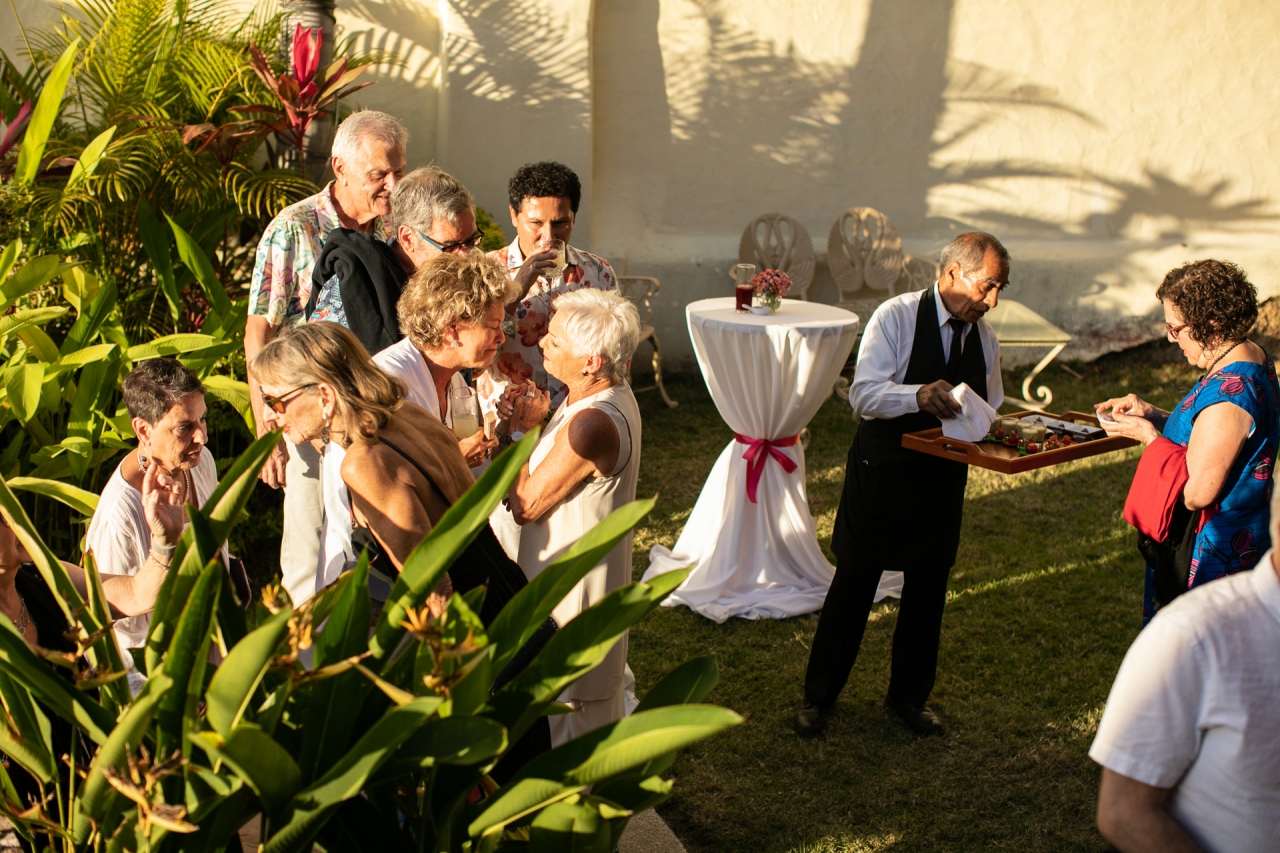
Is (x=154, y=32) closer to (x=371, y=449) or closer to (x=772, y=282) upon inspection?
(x=772, y=282)

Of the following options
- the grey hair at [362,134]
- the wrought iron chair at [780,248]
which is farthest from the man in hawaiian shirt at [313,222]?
the wrought iron chair at [780,248]

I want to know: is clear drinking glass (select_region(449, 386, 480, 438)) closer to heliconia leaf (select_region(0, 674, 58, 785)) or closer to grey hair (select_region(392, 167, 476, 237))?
grey hair (select_region(392, 167, 476, 237))

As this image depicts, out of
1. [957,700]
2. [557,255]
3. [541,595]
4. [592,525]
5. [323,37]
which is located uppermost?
[323,37]

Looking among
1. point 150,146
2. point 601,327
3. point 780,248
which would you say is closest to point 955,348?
point 601,327

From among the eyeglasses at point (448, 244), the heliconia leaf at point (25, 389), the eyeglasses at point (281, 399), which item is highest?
the eyeglasses at point (448, 244)

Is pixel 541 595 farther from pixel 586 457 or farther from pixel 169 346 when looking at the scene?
pixel 169 346

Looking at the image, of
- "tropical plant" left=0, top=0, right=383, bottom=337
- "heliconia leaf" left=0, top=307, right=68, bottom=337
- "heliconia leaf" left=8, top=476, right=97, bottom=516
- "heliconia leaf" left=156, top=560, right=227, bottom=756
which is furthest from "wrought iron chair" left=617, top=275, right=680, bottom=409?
"heliconia leaf" left=156, top=560, right=227, bottom=756

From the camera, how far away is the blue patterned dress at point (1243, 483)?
2.94m

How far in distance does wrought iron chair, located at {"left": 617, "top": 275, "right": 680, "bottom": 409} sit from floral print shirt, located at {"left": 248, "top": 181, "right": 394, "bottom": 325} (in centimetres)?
413

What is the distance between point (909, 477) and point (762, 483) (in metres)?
1.51

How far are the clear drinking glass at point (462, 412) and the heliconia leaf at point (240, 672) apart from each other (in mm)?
1633

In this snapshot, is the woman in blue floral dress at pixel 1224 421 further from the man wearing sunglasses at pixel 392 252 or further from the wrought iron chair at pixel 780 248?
the wrought iron chair at pixel 780 248

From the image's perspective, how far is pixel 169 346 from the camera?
3775 mm

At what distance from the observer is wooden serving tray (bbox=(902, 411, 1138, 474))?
329 cm
